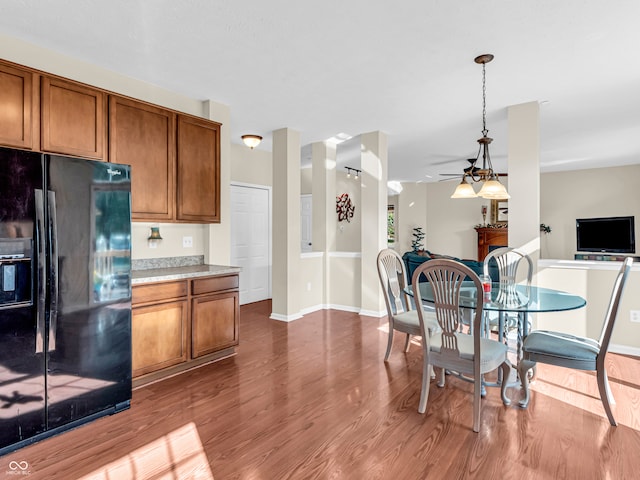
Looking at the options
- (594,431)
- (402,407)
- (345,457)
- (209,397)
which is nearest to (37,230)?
(209,397)

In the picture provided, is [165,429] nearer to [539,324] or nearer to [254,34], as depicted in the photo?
[254,34]

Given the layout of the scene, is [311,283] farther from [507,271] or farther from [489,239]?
[489,239]

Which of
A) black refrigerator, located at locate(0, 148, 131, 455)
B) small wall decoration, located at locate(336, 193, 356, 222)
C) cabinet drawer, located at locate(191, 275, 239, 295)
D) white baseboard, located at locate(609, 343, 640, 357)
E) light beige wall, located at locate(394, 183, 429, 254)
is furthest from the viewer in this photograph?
light beige wall, located at locate(394, 183, 429, 254)

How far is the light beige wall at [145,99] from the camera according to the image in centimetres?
275

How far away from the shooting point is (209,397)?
276 cm

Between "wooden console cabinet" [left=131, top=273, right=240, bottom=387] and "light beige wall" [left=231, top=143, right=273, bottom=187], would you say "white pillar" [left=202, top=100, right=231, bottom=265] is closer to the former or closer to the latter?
"wooden console cabinet" [left=131, top=273, right=240, bottom=387]

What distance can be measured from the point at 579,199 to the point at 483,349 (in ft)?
23.8

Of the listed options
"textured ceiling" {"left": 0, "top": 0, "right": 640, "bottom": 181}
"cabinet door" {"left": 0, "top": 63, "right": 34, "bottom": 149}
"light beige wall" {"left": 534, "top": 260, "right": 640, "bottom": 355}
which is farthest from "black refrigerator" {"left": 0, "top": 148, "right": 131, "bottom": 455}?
"light beige wall" {"left": 534, "top": 260, "right": 640, "bottom": 355}

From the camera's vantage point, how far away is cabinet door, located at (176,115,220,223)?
3.42 meters

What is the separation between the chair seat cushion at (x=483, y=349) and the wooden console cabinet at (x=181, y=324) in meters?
1.90

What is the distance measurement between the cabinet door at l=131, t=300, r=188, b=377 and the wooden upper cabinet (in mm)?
1268

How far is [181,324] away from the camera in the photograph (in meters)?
3.13

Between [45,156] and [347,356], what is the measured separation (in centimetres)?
286

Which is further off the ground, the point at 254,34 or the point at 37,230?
the point at 254,34
